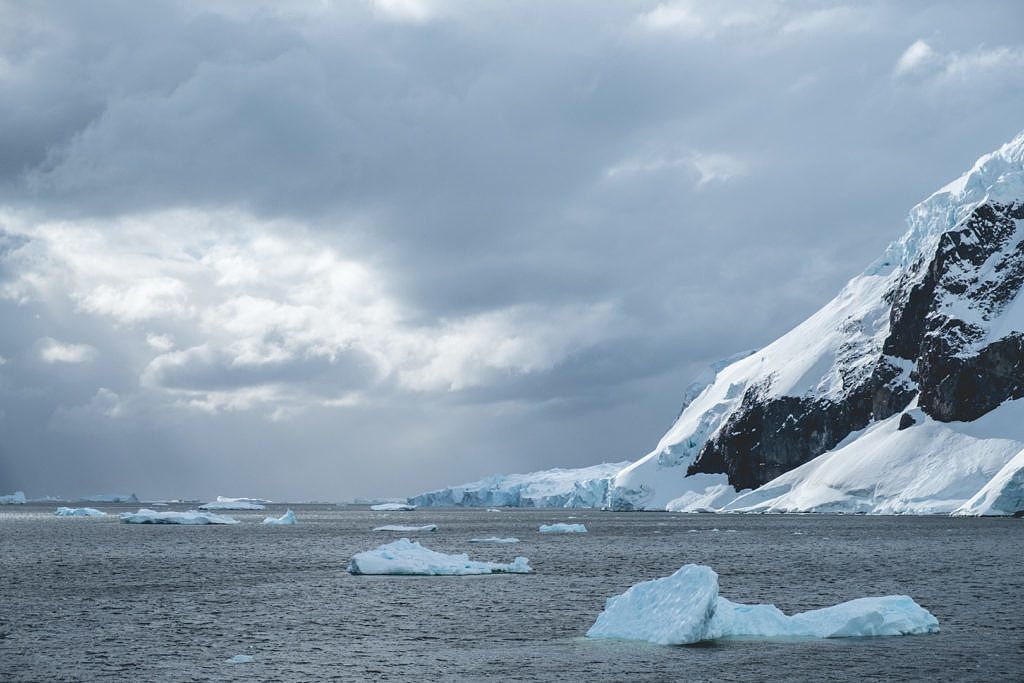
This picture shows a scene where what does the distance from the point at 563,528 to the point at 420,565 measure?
86.4 m

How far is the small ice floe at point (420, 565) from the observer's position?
77250 millimetres

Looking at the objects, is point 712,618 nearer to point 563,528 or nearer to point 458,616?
point 458,616

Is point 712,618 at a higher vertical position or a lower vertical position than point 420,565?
higher

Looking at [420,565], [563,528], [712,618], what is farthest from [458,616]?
[563,528]

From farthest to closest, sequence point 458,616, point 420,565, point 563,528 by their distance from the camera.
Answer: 1. point 563,528
2. point 420,565
3. point 458,616

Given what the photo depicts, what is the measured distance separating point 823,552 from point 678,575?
2491 inches

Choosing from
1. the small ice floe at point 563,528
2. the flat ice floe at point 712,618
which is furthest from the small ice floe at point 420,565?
the small ice floe at point 563,528

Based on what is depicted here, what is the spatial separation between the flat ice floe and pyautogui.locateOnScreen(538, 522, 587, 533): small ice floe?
109 metres

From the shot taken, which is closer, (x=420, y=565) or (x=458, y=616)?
(x=458, y=616)

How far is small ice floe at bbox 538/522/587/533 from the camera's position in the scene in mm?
155625

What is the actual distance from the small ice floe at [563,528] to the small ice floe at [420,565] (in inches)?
2954

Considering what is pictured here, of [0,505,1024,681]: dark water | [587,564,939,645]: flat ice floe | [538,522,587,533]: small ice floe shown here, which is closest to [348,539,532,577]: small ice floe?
[0,505,1024,681]: dark water

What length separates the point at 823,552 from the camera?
333ft

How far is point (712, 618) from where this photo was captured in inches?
1698
